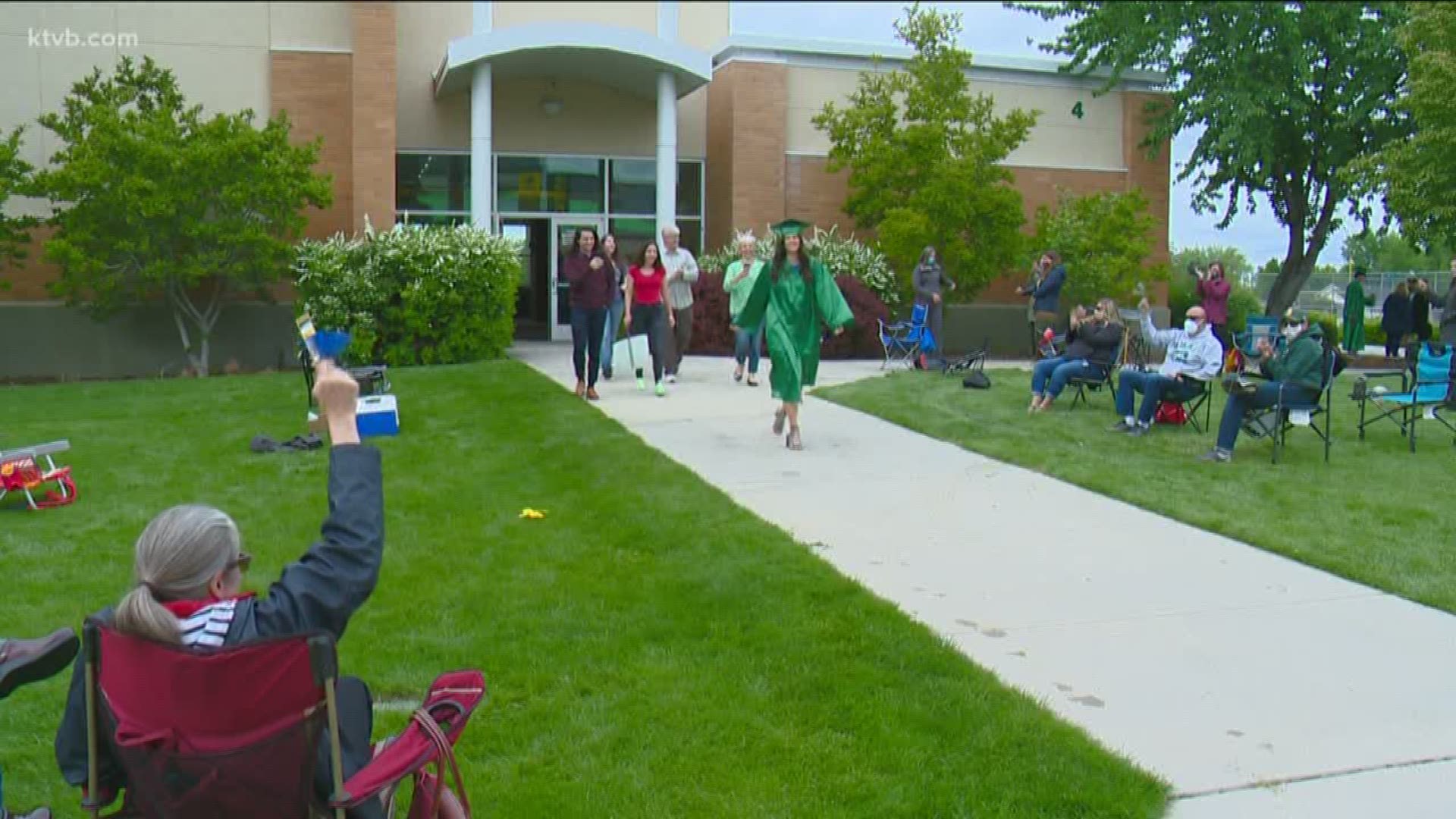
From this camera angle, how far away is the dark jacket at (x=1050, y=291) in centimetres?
1823

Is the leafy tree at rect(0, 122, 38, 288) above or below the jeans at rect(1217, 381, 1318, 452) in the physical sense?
above

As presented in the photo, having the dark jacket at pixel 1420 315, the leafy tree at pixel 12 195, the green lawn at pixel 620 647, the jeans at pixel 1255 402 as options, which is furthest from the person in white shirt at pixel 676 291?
the dark jacket at pixel 1420 315

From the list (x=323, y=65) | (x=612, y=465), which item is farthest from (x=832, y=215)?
(x=612, y=465)

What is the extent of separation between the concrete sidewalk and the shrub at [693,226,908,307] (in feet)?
37.9

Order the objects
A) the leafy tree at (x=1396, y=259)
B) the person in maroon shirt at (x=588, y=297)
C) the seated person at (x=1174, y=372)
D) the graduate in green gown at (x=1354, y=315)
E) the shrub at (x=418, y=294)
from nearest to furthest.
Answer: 1. the seated person at (x=1174, y=372)
2. the person in maroon shirt at (x=588, y=297)
3. the shrub at (x=418, y=294)
4. the graduate in green gown at (x=1354, y=315)
5. the leafy tree at (x=1396, y=259)

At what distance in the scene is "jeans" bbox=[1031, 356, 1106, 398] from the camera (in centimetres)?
1299

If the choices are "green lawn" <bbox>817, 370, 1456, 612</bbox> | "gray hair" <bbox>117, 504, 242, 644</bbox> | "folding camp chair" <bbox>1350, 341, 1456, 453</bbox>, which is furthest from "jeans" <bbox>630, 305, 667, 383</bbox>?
"gray hair" <bbox>117, 504, 242, 644</bbox>

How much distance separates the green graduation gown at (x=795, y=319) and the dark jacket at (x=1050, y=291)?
326 inches

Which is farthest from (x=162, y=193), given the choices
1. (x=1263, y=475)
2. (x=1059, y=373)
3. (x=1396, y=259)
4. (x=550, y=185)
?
(x=1396, y=259)

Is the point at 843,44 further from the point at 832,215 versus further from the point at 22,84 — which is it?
the point at 22,84

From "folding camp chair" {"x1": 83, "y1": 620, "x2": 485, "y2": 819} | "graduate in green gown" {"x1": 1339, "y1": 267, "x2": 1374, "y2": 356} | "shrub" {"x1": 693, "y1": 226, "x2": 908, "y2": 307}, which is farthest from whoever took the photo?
"graduate in green gown" {"x1": 1339, "y1": 267, "x2": 1374, "y2": 356}

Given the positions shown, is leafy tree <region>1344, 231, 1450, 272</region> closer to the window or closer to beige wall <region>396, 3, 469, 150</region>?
the window

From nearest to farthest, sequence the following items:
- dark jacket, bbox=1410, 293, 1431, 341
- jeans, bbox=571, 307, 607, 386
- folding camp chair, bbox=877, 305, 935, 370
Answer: jeans, bbox=571, 307, 607, 386 < folding camp chair, bbox=877, 305, 935, 370 < dark jacket, bbox=1410, 293, 1431, 341

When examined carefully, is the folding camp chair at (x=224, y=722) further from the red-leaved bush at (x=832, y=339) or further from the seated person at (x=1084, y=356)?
the red-leaved bush at (x=832, y=339)
